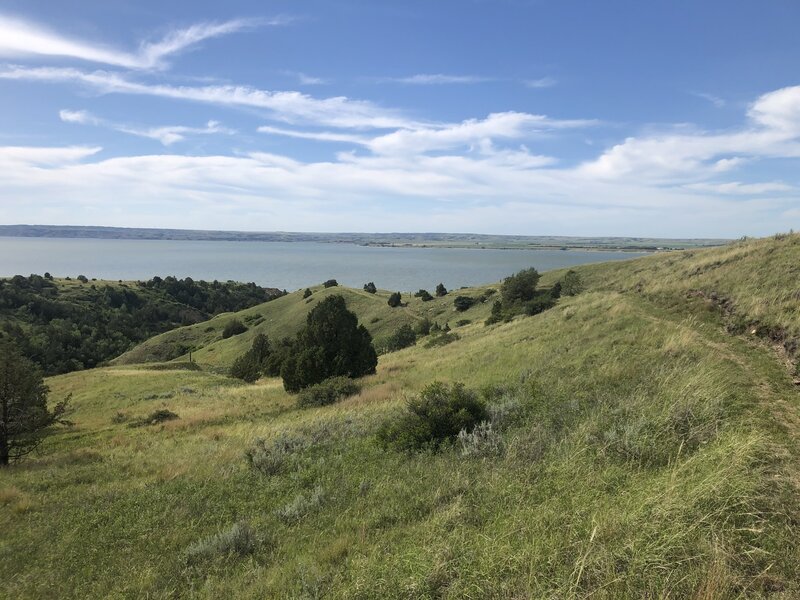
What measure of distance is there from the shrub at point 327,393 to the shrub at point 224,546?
12.9 m

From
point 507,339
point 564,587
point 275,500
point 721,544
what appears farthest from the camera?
point 507,339

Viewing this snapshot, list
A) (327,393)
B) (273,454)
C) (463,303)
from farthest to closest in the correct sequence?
1. (463,303)
2. (327,393)
3. (273,454)

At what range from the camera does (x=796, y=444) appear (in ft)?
22.0

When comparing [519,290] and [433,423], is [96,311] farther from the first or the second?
[433,423]

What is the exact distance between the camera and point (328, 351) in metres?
26.4

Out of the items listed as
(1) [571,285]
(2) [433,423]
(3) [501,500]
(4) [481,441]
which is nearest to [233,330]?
(1) [571,285]

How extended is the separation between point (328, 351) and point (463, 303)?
124 feet

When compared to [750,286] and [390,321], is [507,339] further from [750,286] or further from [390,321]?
[390,321]

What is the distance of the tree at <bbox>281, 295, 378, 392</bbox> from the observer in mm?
25375

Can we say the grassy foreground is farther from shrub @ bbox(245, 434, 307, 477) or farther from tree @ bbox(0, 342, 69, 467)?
tree @ bbox(0, 342, 69, 467)

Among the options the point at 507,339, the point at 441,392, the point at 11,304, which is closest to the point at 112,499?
the point at 441,392

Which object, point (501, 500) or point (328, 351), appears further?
point (328, 351)

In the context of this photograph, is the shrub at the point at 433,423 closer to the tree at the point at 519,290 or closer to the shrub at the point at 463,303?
the tree at the point at 519,290

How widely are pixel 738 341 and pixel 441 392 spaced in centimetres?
958
